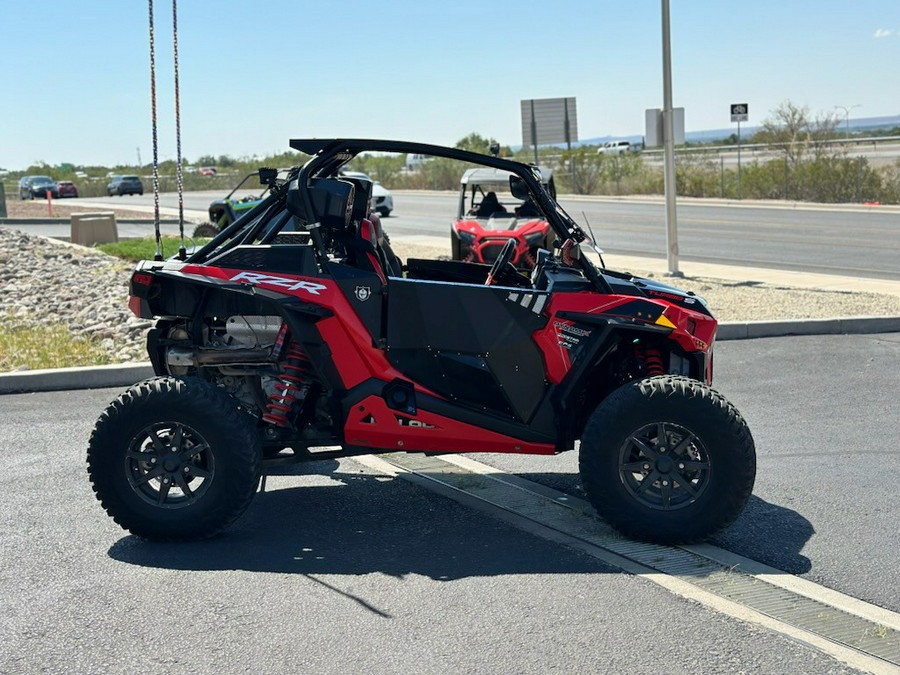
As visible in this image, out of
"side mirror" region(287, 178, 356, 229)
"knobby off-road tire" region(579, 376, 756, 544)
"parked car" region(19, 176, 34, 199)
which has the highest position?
"parked car" region(19, 176, 34, 199)

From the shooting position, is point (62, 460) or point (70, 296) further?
point (70, 296)

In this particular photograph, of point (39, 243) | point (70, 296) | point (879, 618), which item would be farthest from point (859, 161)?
point (879, 618)

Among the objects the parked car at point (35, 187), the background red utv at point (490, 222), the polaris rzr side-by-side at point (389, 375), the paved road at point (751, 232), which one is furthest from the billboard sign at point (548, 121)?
the parked car at point (35, 187)

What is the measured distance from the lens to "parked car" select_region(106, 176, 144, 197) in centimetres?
6494

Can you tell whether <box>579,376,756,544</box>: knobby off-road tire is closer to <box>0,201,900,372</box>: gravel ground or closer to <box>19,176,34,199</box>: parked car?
<box>0,201,900,372</box>: gravel ground

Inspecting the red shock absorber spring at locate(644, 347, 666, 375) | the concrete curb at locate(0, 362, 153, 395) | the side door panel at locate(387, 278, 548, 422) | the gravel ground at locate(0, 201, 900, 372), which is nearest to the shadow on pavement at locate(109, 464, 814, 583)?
the side door panel at locate(387, 278, 548, 422)

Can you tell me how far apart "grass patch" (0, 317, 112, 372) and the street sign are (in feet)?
86.1

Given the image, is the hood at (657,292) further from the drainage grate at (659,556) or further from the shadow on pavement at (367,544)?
the shadow on pavement at (367,544)

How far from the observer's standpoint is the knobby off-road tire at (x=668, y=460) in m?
5.52

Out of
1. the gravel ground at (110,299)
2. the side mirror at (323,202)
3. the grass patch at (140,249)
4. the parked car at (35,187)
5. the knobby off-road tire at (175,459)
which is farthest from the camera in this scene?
the parked car at (35,187)

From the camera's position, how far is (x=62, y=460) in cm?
734

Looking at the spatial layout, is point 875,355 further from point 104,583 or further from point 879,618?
point 104,583

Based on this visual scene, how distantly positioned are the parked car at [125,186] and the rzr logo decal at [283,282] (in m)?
61.9

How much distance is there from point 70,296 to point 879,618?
1106 cm
